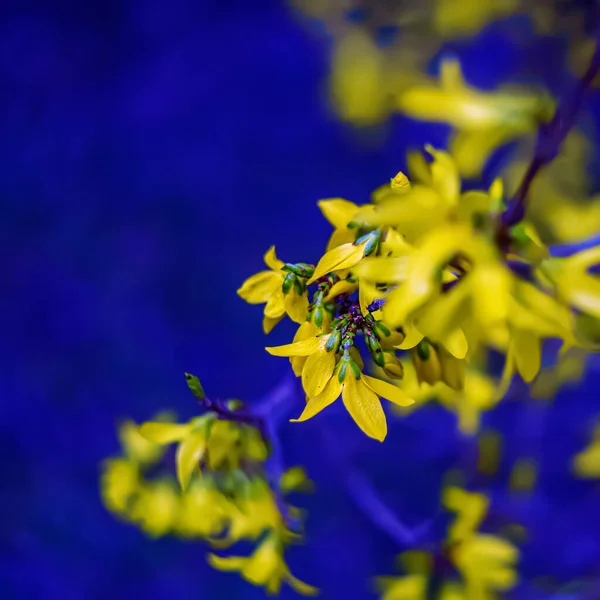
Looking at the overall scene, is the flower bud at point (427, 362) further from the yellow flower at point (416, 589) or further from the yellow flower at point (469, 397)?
the yellow flower at point (416, 589)

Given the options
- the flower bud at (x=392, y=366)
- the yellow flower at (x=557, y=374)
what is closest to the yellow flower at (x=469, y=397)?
the yellow flower at (x=557, y=374)

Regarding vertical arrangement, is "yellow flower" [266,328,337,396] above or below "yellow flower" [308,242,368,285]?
below

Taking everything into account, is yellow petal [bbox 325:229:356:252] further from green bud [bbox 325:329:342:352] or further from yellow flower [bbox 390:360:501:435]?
yellow flower [bbox 390:360:501:435]

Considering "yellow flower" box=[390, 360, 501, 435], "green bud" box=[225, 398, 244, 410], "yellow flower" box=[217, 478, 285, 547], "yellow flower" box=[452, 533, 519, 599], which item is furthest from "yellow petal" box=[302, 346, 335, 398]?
"yellow flower" box=[452, 533, 519, 599]

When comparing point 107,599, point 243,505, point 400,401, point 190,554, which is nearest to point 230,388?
point 190,554

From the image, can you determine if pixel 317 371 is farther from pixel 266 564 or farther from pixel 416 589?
pixel 416 589

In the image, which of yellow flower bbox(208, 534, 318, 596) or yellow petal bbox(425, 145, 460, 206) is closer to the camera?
yellow petal bbox(425, 145, 460, 206)

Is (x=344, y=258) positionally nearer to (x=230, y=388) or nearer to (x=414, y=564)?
(x=414, y=564)
